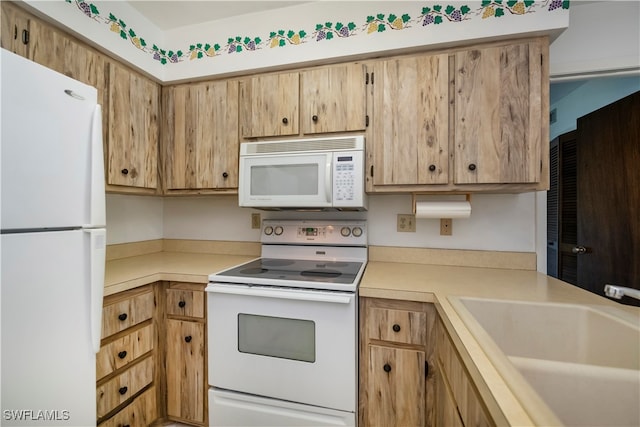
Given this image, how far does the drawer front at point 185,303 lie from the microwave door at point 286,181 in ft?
1.90

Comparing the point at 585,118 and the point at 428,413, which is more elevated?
the point at 585,118

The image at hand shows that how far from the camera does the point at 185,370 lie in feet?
5.06

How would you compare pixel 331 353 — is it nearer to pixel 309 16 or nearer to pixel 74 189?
pixel 74 189

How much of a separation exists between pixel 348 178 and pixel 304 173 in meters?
0.26

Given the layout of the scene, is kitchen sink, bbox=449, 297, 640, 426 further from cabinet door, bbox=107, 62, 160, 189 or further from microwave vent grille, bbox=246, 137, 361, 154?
cabinet door, bbox=107, 62, 160, 189

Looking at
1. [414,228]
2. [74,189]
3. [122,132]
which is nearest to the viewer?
[74,189]

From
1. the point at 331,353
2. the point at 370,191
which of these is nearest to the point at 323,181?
the point at 370,191

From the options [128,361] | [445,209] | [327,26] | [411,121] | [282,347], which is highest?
[327,26]

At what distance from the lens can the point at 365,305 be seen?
129cm

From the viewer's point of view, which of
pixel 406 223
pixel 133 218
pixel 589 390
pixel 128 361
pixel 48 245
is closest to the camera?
pixel 589 390

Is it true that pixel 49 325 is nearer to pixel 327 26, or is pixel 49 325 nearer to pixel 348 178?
pixel 348 178

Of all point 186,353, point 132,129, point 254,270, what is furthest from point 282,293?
point 132,129

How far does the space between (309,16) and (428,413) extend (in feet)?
7.19

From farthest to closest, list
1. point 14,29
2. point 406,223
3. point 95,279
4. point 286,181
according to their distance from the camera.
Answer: point 406,223
point 286,181
point 14,29
point 95,279
